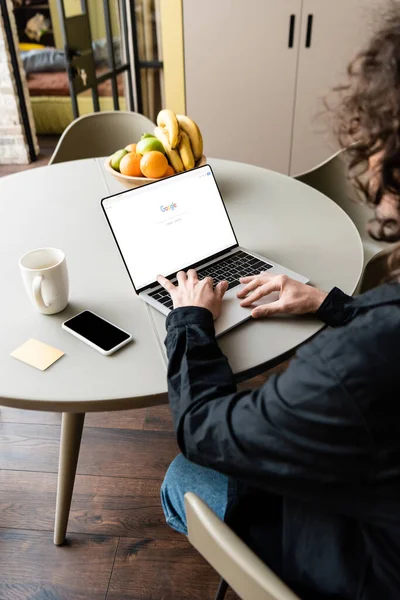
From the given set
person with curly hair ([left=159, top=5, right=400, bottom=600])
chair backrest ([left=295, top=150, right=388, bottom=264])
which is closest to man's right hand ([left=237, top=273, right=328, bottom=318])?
person with curly hair ([left=159, top=5, right=400, bottom=600])

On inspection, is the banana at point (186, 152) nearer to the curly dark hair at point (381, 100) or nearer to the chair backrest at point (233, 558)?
the curly dark hair at point (381, 100)

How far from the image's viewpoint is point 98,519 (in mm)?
1506

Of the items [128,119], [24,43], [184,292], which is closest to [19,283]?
[184,292]

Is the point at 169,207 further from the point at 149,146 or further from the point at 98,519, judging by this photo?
the point at 98,519

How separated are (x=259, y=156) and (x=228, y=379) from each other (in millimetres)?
2657

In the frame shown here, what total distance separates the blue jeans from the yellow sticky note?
0.34 meters

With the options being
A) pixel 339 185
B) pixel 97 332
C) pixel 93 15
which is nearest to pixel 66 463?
pixel 97 332

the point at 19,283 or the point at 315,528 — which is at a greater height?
the point at 19,283

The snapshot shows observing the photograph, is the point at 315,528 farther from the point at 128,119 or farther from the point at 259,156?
the point at 259,156

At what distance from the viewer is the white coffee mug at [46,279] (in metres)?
1.00

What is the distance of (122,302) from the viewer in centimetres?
111

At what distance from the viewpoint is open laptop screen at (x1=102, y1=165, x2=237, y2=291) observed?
1108 millimetres

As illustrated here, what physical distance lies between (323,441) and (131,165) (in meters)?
1.13

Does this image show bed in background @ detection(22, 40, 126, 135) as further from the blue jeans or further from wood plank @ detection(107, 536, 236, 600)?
the blue jeans
